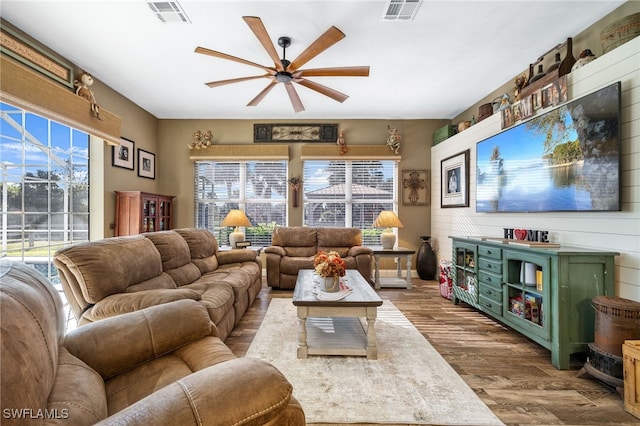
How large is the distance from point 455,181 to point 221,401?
14.9 ft

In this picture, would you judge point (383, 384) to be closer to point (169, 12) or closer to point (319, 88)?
point (319, 88)

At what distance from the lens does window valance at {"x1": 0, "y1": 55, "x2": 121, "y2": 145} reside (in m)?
2.42

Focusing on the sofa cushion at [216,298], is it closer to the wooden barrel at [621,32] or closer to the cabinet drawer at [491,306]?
the cabinet drawer at [491,306]

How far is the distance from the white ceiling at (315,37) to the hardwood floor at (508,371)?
292 cm

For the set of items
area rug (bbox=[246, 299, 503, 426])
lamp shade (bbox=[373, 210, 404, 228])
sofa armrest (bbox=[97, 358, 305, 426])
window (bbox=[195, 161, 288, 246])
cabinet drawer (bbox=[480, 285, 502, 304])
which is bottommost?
area rug (bbox=[246, 299, 503, 426])

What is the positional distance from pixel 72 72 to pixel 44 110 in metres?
0.85

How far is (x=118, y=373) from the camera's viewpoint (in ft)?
3.92

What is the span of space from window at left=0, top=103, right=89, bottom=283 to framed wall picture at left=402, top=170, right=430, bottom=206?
498 centimetres

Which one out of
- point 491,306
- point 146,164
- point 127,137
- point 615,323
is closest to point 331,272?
point 491,306

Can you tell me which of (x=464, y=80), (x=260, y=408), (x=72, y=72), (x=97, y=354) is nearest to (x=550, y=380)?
(x=260, y=408)

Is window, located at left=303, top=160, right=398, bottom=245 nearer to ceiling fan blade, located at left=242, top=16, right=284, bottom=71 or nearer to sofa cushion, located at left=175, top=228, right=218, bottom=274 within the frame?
sofa cushion, located at left=175, top=228, right=218, bottom=274

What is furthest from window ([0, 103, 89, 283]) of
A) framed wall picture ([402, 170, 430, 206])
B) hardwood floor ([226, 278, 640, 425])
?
framed wall picture ([402, 170, 430, 206])

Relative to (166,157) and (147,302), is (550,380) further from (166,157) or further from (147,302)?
(166,157)

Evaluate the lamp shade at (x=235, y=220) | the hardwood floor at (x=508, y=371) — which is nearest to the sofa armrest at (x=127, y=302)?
the hardwood floor at (x=508, y=371)
